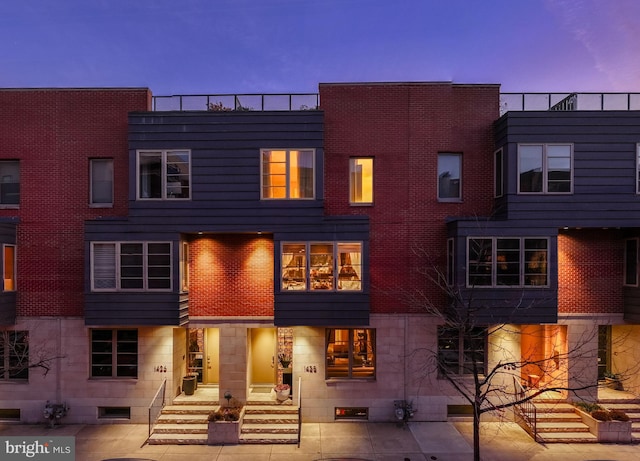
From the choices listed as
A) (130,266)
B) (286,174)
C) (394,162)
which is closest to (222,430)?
(130,266)

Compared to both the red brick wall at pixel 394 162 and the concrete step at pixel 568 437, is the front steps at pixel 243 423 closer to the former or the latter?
the red brick wall at pixel 394 162

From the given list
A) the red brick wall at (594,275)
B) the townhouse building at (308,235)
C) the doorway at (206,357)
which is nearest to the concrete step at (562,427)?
the townhouse building at (308,235)

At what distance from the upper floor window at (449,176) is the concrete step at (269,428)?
1024 centimetres

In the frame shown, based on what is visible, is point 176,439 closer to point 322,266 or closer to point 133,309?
point 133,309

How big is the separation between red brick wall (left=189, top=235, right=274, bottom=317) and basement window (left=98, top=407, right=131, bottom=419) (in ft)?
14.5

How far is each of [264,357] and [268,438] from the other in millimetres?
3508

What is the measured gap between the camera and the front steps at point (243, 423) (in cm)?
1363

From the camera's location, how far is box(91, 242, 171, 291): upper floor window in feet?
48.0

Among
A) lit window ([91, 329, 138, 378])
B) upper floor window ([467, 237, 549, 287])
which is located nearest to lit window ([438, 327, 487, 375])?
upper floor window ([467, 237, 549, 287])

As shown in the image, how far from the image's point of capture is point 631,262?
1527 cm

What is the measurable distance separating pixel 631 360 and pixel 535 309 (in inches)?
222

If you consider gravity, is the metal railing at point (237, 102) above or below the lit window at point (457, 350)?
above

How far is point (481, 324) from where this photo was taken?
14562mm

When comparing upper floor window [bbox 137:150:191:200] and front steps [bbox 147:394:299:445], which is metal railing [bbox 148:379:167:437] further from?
upper floor window [bbox 137:150:191:200]
